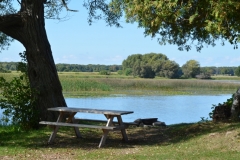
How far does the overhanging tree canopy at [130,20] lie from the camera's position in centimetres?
696

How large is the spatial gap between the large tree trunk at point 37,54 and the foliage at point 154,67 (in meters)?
35.3

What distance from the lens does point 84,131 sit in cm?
1112

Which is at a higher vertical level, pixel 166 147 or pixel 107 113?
pixel 107 113

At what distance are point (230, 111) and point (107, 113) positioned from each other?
12.1 feet

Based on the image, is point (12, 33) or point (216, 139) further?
point (12, 33)

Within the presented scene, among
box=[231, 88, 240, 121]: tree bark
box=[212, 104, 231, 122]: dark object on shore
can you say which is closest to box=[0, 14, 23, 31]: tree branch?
box=[212, 104, 231, 122]: dark object on shore

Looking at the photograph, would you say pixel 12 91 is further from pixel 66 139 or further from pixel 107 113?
pixel 107 113

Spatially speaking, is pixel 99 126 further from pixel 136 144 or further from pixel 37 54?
pixel 37 54

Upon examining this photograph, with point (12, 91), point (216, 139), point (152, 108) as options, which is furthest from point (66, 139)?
point (152, 108)

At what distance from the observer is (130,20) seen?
8562 millimetres

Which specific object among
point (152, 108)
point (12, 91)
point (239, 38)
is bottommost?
point (152, 108)

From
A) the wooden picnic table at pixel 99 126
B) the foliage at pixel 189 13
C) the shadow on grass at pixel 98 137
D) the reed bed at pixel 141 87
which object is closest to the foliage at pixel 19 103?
the shadow on grass at pixel 98 137

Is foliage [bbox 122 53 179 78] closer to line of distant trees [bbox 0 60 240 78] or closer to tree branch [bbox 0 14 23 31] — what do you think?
line of distant trees [bbox 0 60 240 78]

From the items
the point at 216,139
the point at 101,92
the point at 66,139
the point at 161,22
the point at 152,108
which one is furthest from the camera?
the point at 101,92
